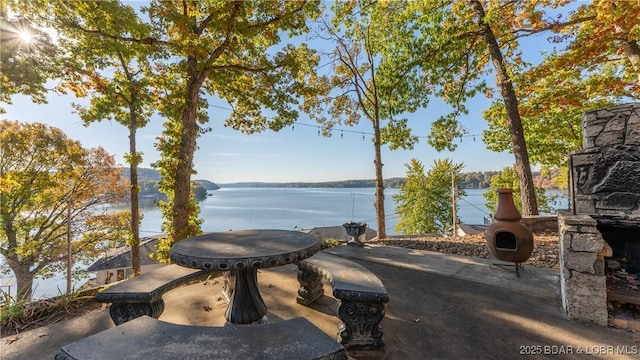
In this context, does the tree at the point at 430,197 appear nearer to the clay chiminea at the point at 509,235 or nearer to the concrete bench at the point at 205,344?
the clay chiminea at the point at 509,235

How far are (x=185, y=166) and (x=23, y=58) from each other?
13.5 feet

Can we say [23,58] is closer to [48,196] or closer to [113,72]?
[113,72]

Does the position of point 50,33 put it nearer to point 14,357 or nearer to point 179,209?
point 179,209

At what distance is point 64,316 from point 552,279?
668 centimetres

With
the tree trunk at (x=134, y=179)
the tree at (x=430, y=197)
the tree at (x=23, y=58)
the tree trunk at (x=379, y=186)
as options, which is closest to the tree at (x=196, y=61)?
the tree at (x=23, y=58)

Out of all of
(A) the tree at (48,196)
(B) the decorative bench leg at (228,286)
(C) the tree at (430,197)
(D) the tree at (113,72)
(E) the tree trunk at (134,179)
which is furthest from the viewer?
(C) the tree at (430,197)

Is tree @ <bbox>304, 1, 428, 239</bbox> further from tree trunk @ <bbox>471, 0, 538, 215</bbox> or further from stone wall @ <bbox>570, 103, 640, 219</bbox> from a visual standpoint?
stone wall @ <bbox>570, 103, 640, 219</bbox>

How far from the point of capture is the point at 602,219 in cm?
265

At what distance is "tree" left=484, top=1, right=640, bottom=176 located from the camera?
565 cm

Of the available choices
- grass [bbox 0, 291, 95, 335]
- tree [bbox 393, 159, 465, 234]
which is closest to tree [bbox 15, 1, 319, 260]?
A: grass [bbox 0, 291, 95, 335]

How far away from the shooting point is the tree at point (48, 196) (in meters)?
9.07

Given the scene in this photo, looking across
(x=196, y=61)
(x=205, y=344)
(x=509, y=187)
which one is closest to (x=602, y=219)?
(x=205, y=344)

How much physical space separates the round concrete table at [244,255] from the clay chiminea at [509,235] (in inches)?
122

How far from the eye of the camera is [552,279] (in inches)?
137
